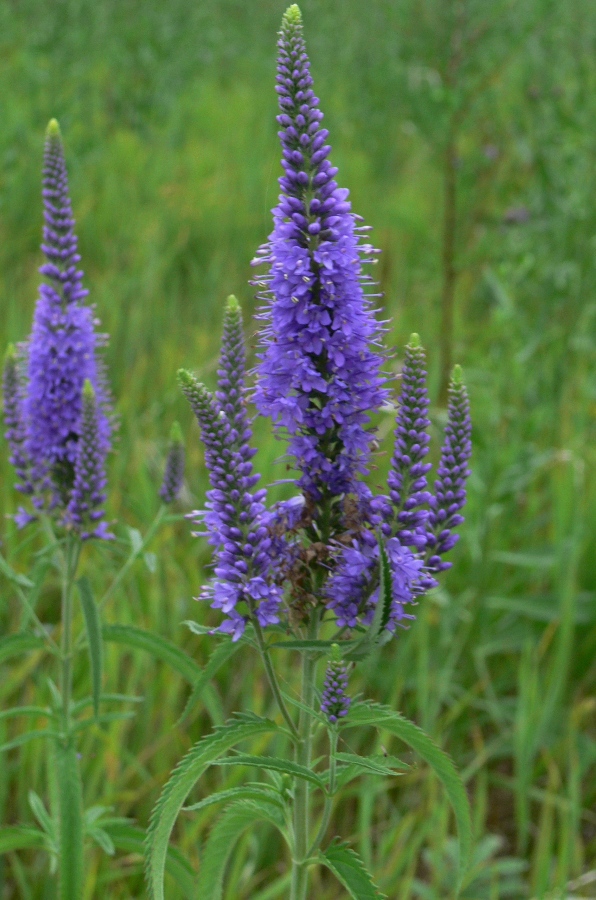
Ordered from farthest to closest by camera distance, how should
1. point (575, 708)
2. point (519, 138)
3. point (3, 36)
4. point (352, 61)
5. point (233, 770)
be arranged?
point (352, 61), point (519, 138), point (3, 36), point (575, 708), point (233, 770)

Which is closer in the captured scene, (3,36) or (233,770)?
(233,770)

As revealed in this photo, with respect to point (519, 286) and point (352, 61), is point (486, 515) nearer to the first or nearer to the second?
point (519, 286)

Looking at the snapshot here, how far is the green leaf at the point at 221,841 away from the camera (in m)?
1.90

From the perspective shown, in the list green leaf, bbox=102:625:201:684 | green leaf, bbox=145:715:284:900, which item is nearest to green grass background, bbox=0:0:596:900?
green leaf, bbox=102:625:201:684

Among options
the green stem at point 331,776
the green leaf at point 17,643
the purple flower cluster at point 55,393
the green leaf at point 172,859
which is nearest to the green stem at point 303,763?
the green stem at point 331,776

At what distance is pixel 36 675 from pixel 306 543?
257cm

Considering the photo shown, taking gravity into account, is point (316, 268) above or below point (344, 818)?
above

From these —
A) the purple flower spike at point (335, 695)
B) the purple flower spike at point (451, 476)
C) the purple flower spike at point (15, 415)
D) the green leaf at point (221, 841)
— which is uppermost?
the purple flower spike at point (15, 415)

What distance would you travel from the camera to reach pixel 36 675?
13.1ft

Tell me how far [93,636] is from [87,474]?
1.50 feet

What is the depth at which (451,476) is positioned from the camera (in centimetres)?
189

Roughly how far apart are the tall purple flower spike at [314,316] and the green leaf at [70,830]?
1.17 metres

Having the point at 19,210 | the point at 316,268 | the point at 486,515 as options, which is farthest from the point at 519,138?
the point at 316,268

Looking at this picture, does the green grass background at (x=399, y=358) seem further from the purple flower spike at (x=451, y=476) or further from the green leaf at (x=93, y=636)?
the purple flower spike at (x=451, y=476)
